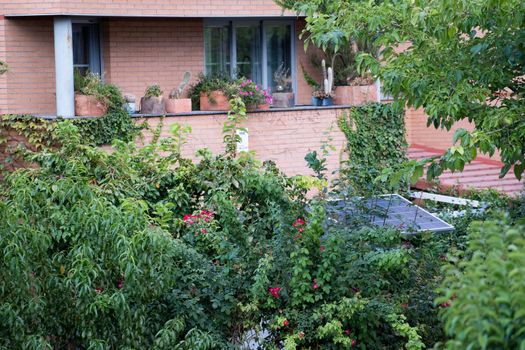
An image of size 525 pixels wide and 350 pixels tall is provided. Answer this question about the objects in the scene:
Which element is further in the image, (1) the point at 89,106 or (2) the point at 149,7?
(2) the point at 149,7

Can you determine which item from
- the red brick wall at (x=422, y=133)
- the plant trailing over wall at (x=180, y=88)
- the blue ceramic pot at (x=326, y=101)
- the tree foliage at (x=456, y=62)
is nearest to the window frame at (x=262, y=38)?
the blue ceramic pot at (x=326, y=101)

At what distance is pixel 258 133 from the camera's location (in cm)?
1725

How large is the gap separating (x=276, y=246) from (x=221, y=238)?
0.67 metres

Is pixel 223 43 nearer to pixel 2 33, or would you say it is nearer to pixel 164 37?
pixel 164 37

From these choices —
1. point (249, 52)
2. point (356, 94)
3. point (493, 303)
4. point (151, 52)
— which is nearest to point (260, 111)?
point (356, 94)

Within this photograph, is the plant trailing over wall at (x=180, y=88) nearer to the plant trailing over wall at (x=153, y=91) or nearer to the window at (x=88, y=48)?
the plant trailing over wall at (x=153, y=91)

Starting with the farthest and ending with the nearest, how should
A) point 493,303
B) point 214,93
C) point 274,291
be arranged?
point 214,93, point 274,291, point 493,303

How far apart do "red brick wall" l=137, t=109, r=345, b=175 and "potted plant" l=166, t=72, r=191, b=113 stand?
209 mm

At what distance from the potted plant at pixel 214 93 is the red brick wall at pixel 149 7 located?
1.24 meters

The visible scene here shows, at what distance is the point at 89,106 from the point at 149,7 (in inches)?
83.8

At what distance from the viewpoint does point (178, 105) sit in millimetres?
16547

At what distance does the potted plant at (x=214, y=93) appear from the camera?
55.6 feet

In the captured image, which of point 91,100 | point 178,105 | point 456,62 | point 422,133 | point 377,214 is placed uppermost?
point 456,62

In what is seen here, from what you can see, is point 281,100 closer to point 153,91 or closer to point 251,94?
point 251,94
